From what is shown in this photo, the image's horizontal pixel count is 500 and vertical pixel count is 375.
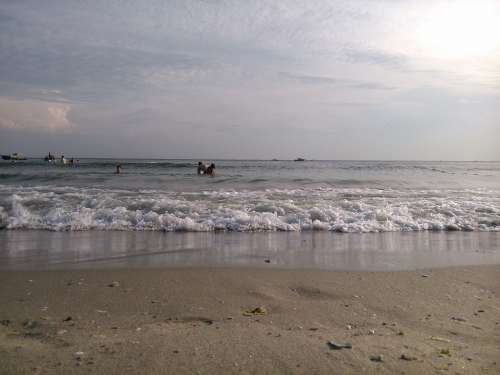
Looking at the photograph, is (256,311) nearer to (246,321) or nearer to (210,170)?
(246,321)

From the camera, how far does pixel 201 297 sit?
457 centimetres

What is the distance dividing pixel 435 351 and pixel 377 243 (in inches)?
193

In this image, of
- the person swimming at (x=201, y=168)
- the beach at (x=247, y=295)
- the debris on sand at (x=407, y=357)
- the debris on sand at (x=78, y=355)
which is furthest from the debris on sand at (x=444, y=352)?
the person swimming at (x=201, y=168)

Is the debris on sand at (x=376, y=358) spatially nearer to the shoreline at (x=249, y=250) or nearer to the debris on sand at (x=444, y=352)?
the debris on sand at (x=444, y=352)

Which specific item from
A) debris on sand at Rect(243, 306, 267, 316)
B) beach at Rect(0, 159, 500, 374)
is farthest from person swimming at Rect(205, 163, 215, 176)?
debris on sand at Rect(243, 306, 267, 316)

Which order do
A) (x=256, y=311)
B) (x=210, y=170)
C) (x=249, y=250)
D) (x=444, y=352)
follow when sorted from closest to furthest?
(x=444, y=352)
(x=256, y=311)
(x=249, y=250)
(x=210, y=170)

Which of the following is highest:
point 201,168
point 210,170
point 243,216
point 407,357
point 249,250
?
point 201,168

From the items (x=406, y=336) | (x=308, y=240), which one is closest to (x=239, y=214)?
(x=308, y=240)

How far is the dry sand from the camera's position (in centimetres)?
292

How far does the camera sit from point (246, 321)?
3.81 metres

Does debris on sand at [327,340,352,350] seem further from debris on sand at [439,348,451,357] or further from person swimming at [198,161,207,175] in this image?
person swimming at [198,161,207,175]

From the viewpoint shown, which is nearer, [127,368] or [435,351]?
[127,368]

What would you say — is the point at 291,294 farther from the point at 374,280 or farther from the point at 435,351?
the point at 435,351

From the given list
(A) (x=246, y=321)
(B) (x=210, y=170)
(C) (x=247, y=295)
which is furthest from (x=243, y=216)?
(B) (x=210, y=170)
